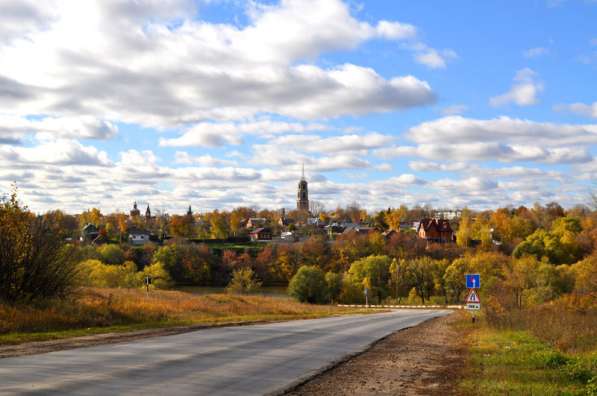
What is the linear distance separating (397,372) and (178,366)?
16.8ft

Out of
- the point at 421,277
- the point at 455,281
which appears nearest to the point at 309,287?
the point at 421,277

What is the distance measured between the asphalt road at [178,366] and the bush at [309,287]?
205 ft

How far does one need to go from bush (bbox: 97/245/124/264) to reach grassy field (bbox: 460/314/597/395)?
9588 cm

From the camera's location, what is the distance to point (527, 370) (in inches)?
550

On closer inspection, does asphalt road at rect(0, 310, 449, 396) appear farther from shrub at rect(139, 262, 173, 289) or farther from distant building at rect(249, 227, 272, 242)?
distant building at rect(249, 227, 272, 242)

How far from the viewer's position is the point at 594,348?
18.3m

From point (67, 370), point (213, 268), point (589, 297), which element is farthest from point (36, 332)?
point (213, 268)

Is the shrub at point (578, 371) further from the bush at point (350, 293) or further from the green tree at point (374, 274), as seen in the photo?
the green tree at point (374, 274)

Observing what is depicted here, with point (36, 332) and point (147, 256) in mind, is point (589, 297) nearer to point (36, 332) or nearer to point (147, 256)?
point (36, 332)

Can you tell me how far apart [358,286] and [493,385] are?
8276 centimetres

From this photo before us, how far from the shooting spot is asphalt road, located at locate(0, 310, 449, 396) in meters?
11.1

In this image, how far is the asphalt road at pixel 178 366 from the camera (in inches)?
439

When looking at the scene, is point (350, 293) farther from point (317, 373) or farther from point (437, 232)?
point (317, 373)

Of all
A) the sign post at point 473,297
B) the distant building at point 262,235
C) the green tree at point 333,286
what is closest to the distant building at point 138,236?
the distant building at point 262,235
